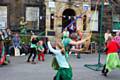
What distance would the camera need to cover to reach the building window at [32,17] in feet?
92.2

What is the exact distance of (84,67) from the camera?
17469 mm

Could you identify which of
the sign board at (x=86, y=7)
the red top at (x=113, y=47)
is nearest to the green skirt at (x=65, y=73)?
the red top at (x=113, y=47)

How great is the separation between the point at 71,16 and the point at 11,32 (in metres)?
4.78

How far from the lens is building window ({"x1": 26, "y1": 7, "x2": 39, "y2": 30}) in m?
28.1

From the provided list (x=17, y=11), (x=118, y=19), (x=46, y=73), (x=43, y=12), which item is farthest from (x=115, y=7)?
(x=46, y=73)

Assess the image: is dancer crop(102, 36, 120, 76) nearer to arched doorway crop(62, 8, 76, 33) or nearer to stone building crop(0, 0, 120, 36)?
stone building crop(0, 0, 120, 36)

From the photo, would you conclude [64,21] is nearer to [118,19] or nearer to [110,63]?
[118,19]

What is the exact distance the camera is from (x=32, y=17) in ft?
92.8

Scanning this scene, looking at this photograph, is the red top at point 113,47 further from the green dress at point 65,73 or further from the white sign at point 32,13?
the white sign at point 32,13

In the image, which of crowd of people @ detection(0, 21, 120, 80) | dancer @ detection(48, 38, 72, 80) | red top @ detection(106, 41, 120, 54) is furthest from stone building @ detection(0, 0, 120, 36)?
dancer @ detection(48, 38, 72, 80)

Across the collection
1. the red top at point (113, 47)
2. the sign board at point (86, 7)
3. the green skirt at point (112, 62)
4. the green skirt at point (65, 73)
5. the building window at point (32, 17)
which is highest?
the sign board at point (86, 7)

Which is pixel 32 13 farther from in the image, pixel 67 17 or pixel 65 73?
pixel 65 73

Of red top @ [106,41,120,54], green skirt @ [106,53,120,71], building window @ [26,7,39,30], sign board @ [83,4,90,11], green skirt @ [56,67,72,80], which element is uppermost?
sign board @ [83,4,90,11]

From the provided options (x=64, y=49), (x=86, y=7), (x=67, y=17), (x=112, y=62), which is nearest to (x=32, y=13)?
(x=67, y=17)
